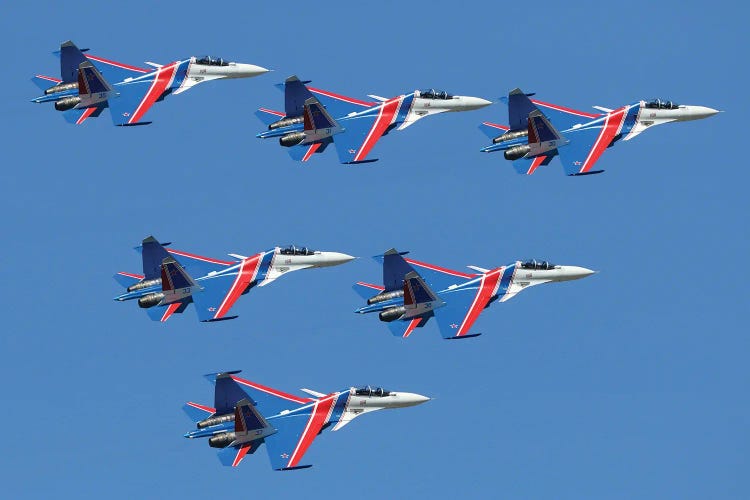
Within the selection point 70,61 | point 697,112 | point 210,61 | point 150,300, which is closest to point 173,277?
point 150,300

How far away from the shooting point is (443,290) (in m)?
161

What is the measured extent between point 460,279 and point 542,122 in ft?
32.1

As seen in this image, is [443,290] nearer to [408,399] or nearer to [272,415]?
[408,399]

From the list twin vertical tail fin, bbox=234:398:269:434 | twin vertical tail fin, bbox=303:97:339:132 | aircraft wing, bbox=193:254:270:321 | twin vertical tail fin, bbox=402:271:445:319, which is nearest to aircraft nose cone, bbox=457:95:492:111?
twin vertical tail fin, bbox=303:97:339:132

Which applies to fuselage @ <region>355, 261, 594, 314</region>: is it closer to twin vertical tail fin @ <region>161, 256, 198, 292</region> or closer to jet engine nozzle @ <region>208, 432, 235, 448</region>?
twin vertical tail fin @ <region>161, 256, 198, 292</region>

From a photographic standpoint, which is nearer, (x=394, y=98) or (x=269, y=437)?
(x=269, y=437)

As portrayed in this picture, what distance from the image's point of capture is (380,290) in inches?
6314

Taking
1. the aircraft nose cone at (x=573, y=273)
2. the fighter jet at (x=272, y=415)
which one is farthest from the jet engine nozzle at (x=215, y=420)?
the aircraft nose cone at (x=573, y=273)

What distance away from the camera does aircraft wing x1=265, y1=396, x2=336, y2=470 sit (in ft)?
505

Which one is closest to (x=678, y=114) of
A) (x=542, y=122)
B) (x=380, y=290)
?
(x=542, y=122)

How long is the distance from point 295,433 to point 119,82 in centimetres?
2361

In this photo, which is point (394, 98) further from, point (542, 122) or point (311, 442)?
point (311, 442)

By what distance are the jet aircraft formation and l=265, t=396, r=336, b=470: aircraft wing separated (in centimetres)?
5

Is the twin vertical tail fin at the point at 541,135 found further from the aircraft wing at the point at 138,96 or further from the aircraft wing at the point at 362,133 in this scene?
the aircraft wing at the point at 138,96
